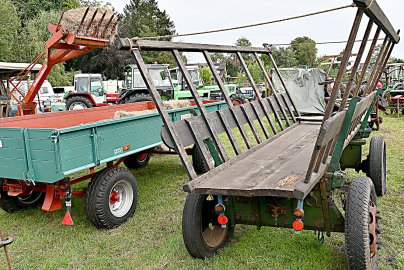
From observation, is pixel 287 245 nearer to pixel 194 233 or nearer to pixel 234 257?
pixel 234 257

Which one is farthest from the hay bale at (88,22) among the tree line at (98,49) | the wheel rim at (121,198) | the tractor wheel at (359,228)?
the tree line at (98,49)

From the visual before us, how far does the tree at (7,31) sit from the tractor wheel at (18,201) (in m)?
24.0

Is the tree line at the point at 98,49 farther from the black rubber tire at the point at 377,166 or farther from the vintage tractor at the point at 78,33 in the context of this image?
the black rubber tire at the point at 377,166

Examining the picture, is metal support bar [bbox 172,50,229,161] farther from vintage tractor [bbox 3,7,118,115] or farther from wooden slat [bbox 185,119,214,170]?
vintage tractor [bbox 3,7,118,115]

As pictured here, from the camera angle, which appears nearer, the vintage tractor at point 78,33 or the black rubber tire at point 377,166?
the black rubber tire at point 377,166

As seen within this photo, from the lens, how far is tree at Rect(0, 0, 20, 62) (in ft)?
82.7

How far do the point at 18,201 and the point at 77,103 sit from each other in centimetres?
1049

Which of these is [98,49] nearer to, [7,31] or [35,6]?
[35,6]

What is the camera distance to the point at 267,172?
2.92 meters

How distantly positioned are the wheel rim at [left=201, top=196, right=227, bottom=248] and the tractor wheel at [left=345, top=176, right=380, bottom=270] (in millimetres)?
1088

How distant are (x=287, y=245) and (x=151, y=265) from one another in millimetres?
1281

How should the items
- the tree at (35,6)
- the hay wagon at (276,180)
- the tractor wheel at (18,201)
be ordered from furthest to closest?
the tree at (35,6), the tractor wheel at (18,201), the hay wagon at (276,180)

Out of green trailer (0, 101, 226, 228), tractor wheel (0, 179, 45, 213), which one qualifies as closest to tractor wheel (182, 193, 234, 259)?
green trailer (0, 101, 226, 228)

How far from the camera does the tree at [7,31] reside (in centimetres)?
2520
